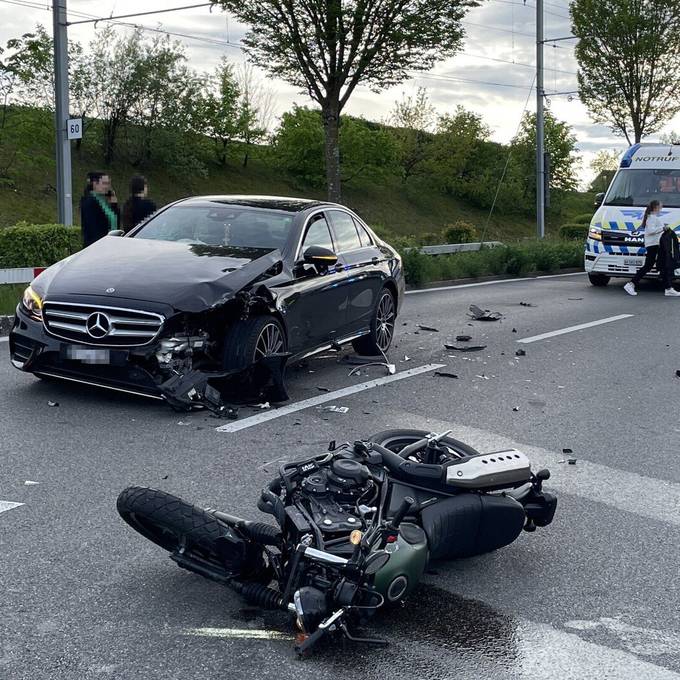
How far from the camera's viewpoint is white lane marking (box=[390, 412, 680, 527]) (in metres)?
5.49

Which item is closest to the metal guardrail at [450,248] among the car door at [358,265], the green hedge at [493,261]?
the green hedge at [493,261]

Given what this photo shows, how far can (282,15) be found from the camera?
2402cm

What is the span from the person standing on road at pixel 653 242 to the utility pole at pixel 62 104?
33.7ft

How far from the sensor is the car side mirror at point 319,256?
8.24 m

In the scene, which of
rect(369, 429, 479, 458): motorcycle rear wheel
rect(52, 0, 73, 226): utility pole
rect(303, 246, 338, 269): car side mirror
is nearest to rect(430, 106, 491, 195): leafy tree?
rect(52, 0, 73, 226): utility pole

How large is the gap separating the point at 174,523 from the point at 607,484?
2.98m

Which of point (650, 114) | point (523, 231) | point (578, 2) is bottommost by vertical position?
point (523, 231)

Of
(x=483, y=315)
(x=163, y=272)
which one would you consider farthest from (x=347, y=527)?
(x=483, y=315)

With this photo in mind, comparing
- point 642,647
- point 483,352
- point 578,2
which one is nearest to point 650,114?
point 578,2

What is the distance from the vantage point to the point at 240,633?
3.73m

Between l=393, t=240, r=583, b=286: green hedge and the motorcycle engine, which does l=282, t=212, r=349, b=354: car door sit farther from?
l=393, t=240, r=583, b=286: green hedge

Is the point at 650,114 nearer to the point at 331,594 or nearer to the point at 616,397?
the point at 616,397

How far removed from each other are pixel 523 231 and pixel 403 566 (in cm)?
6139

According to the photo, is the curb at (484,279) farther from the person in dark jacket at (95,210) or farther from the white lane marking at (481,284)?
the person in dark jacket at (95,210)
